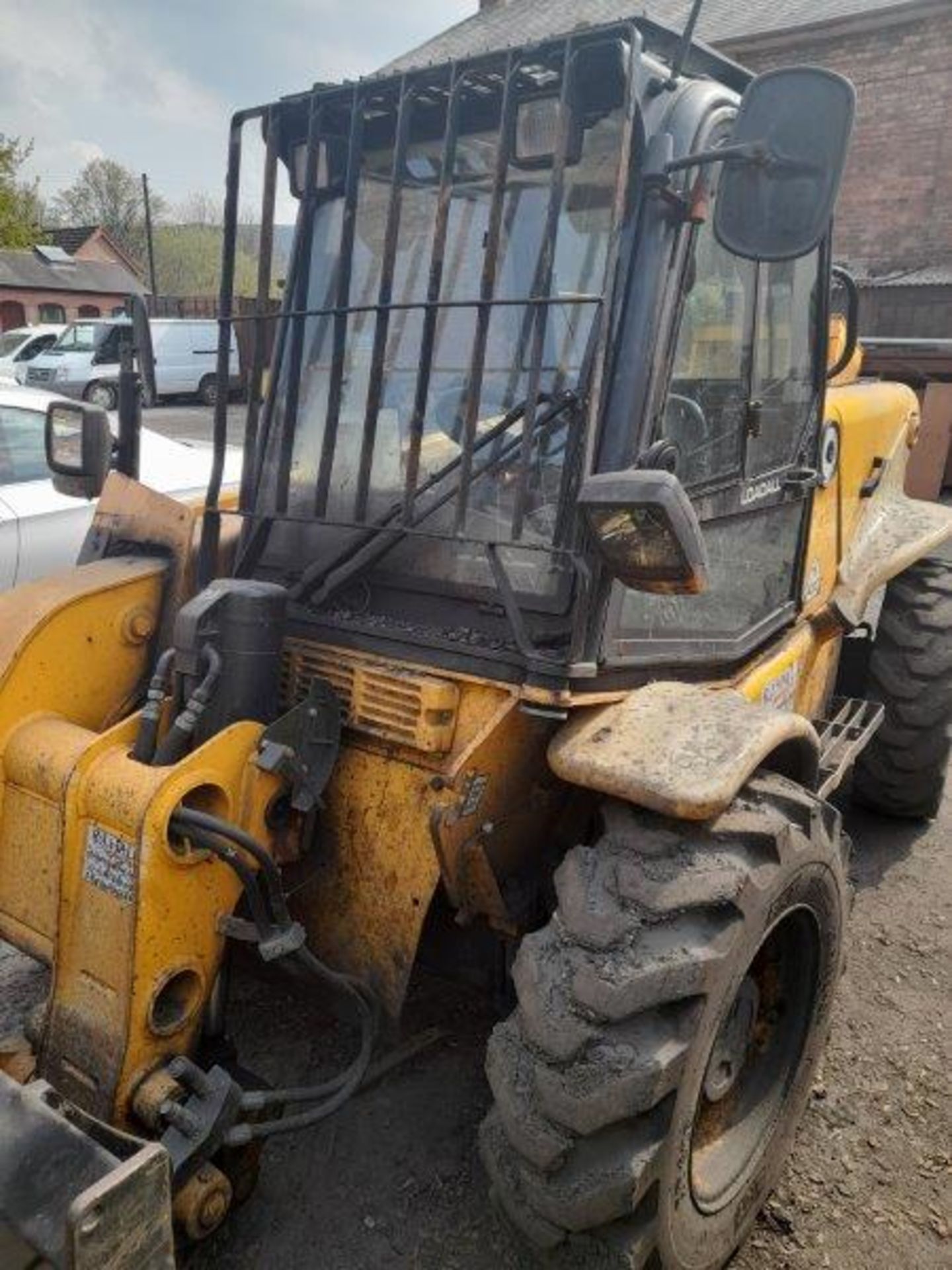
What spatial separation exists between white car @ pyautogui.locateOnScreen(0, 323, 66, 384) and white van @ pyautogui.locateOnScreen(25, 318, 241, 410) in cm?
38

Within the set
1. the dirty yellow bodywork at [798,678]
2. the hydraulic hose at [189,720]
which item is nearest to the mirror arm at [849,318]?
the dirty yellow bodywork at [798,678]

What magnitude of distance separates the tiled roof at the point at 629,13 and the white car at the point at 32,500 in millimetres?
11838

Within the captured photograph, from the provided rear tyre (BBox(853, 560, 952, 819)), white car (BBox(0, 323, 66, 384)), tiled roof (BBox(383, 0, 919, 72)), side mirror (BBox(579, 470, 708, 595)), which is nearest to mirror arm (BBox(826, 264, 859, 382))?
rear tyre (BBox(853, 560, 952, 819))

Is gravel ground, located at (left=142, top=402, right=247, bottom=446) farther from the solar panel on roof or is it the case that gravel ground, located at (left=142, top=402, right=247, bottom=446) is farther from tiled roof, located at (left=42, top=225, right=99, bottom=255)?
tiled roof, located at (left=42, top=225, right=99, bottom=255)

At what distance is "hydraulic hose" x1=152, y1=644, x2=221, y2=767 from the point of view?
2.29m

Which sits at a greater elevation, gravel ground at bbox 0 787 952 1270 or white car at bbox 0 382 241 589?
white car at bbox 0 382 241 589

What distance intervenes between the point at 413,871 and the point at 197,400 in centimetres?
2269

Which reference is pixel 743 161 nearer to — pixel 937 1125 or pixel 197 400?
pixel 937 1125

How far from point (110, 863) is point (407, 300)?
1642mm

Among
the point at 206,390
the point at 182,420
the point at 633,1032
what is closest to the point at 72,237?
the point at 206,390

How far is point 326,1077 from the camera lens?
9.86 ft

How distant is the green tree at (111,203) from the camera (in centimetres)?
5712

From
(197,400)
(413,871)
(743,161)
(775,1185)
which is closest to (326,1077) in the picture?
(413,871)

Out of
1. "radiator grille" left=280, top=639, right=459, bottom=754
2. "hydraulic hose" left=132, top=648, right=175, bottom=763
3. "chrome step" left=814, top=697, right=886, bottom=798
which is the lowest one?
"chrome step" left=814, top=697, right=886, bottom=798
